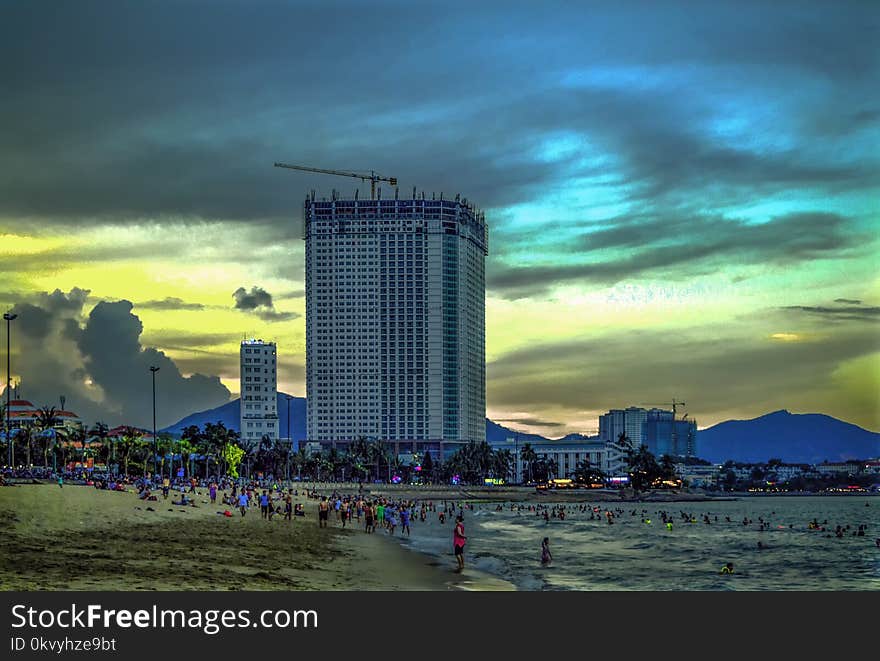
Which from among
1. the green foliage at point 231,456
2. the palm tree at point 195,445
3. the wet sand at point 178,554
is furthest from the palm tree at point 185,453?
the wet sand at point 178,554

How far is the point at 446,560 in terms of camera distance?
2095 inches

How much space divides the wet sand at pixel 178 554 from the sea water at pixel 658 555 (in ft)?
14.9

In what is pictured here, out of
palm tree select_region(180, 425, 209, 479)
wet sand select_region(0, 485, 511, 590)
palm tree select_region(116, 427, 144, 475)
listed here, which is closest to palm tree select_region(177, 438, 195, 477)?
palm tree select_region(180, 425, 209, 479)

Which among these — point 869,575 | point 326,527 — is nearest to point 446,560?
point 326,527

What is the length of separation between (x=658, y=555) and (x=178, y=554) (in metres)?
40.7

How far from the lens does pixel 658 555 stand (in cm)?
7112

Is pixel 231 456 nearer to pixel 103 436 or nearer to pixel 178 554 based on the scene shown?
pixel 103 436

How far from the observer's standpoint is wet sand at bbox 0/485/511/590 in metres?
30.9

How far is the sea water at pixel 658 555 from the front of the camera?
5178 centimetres

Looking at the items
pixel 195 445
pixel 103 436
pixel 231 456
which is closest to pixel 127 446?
pixel 103 436
